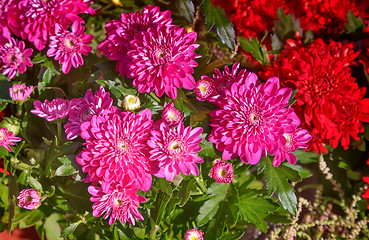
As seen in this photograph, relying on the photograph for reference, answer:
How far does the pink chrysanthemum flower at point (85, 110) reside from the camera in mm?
458

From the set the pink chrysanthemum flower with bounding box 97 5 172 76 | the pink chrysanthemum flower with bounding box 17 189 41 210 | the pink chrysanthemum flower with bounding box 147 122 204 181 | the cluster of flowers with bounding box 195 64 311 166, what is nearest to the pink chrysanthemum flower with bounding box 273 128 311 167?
the cluster of flowers with bounding box 195 64 311 166

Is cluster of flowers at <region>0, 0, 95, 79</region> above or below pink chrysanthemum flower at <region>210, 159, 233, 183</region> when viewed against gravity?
above

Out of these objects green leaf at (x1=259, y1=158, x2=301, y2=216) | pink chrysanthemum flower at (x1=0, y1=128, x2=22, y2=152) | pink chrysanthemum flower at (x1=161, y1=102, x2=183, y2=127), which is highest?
pink chrysanthemum flower at (x1=161, y1=102, x2=183, y2=127)

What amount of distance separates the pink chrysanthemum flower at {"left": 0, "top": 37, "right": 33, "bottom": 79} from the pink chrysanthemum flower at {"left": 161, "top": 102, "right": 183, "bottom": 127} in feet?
0.88

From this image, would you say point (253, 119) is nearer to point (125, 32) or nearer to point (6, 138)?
point (125, 32)

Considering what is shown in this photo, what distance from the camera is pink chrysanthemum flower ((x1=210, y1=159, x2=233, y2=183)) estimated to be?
1.68 ft

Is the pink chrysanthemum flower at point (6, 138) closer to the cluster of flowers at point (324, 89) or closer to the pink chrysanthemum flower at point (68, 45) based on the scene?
the pink chrysanthemum flower at point (68, 45)

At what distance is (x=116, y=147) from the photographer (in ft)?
1.41

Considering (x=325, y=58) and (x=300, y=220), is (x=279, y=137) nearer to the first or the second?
(x=325, y=58)

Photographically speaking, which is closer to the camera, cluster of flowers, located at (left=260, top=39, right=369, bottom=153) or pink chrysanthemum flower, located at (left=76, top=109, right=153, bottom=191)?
pink chrysanthemum flower, located at (left=76, top=109, right=153, bottom=191)

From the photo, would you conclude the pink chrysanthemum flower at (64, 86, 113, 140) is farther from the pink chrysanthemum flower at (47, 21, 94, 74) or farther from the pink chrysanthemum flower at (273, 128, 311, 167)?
the pink chrysanthemum flower at (273, 128, 311, 167)

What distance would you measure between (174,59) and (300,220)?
558 millimetres

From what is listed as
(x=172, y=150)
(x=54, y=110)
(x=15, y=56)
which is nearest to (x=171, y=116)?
(x=172, y=150)

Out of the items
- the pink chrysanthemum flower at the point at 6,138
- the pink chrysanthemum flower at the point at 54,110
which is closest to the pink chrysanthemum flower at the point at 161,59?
the pink chrysanthemum flower at the point at 54,110
